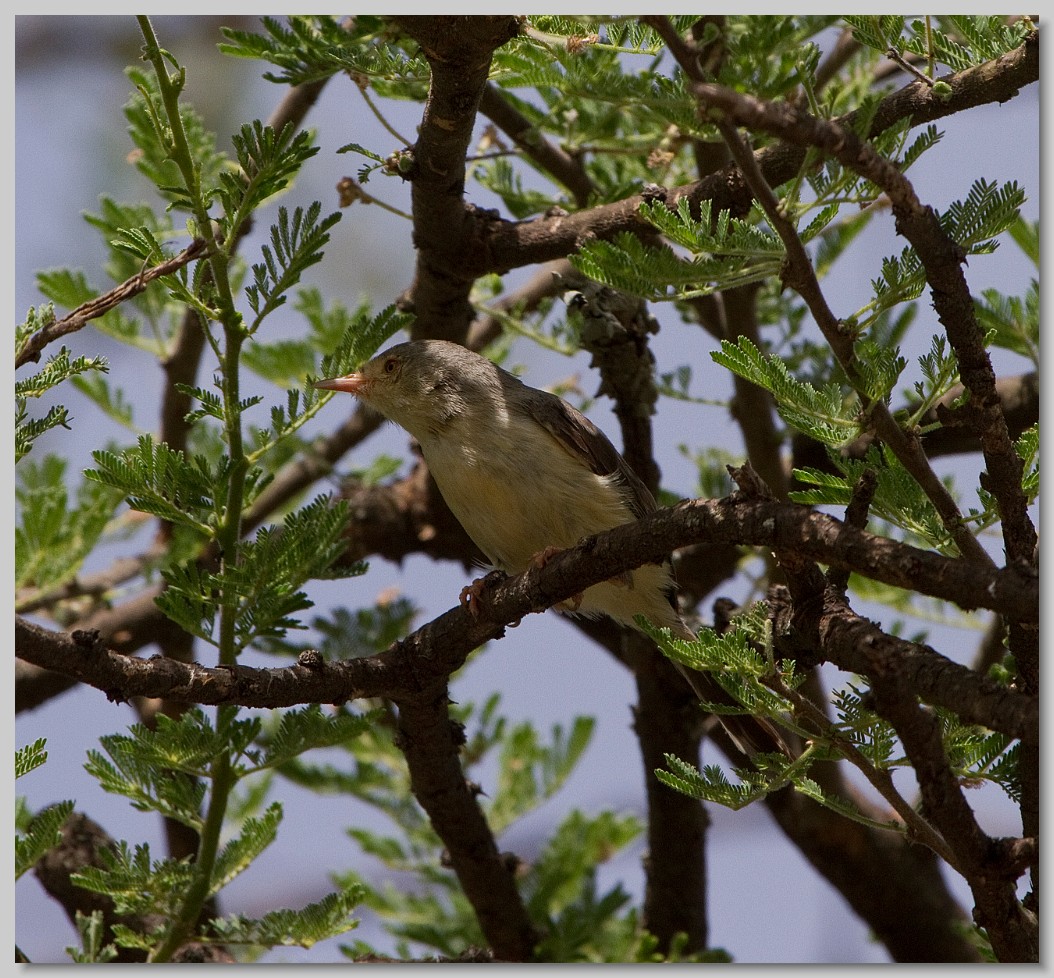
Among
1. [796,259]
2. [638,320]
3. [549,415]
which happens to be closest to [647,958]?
[549,415]

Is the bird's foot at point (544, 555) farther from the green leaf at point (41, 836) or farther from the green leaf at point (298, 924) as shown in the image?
the green leaf at point (41, 836)

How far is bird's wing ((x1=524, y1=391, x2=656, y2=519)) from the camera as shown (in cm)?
429

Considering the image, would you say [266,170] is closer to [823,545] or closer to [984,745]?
[823,545]

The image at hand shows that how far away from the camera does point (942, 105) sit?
3.31m

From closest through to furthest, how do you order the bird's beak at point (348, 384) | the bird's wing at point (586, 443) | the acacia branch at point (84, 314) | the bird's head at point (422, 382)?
the acacia branch at point (84, 314), the bird's beak at point (348, 384), the bird's wing at point (586, 443), the bird's head at point (422, 382)

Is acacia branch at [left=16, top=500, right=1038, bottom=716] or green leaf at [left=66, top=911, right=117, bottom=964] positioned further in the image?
green leaf at [left=66, top=911, right=117, bottom=964]

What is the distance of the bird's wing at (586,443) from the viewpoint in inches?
169

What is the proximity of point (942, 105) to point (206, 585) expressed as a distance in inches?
93.2

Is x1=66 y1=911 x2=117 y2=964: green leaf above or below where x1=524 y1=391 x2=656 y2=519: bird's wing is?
below

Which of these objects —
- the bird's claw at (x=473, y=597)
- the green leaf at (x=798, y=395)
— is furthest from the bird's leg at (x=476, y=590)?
the green leaf at (x=798, y=395)

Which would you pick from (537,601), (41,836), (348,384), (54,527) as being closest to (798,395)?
(537,601)

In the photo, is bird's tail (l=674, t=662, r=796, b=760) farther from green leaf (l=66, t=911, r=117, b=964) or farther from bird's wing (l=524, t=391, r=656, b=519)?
green leaf (l=66, t=911, r=117, b=964)

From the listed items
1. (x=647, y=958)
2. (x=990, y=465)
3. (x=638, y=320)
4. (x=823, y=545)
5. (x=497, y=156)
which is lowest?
(x=647, y=958)

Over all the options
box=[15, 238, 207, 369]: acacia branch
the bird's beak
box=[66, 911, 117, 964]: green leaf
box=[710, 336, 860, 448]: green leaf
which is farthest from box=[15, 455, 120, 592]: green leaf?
box=[710, 336, 860, 448]: green leaf
